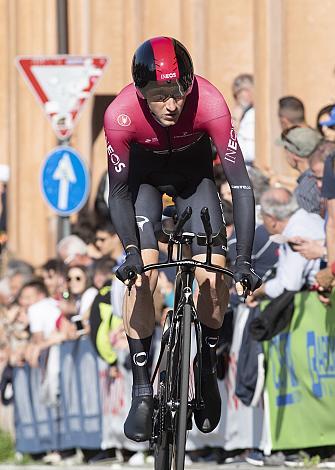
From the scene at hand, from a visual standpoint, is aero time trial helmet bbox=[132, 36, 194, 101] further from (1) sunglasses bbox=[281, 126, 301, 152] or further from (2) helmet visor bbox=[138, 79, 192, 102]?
(1) sunglasses bbox=[281, 126, 301, 152]

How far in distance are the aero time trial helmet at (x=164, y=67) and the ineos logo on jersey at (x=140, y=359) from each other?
5.32ft

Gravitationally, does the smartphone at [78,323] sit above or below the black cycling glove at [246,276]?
below

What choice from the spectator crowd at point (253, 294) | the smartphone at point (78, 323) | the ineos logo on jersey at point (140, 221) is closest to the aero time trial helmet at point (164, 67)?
the ineos logo on jersey at point (140, 221)

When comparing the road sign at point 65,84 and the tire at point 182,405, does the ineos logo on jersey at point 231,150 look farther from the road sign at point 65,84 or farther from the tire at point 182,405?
the road sign at point 65,84

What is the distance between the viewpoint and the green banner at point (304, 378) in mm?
14094

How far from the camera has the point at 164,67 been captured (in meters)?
9.98

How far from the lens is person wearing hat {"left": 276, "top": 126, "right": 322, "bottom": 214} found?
47.7 ft

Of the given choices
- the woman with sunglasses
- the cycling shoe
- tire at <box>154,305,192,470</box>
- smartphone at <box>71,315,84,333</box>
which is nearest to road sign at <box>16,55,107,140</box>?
the woman with sunglasses

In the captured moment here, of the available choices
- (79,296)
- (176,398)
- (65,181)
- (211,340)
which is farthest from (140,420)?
(65,181)

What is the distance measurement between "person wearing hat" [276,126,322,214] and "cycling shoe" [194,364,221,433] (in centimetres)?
401

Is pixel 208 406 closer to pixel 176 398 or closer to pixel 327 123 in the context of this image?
pixel 176 398

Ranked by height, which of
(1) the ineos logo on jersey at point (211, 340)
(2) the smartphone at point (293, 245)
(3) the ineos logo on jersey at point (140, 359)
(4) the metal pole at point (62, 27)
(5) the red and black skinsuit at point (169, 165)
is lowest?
(3) the ineos logo on jersey at point (140, 359)

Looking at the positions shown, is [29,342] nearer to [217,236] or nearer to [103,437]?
[103,437]

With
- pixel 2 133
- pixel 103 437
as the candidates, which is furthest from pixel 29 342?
pixel 2 133
